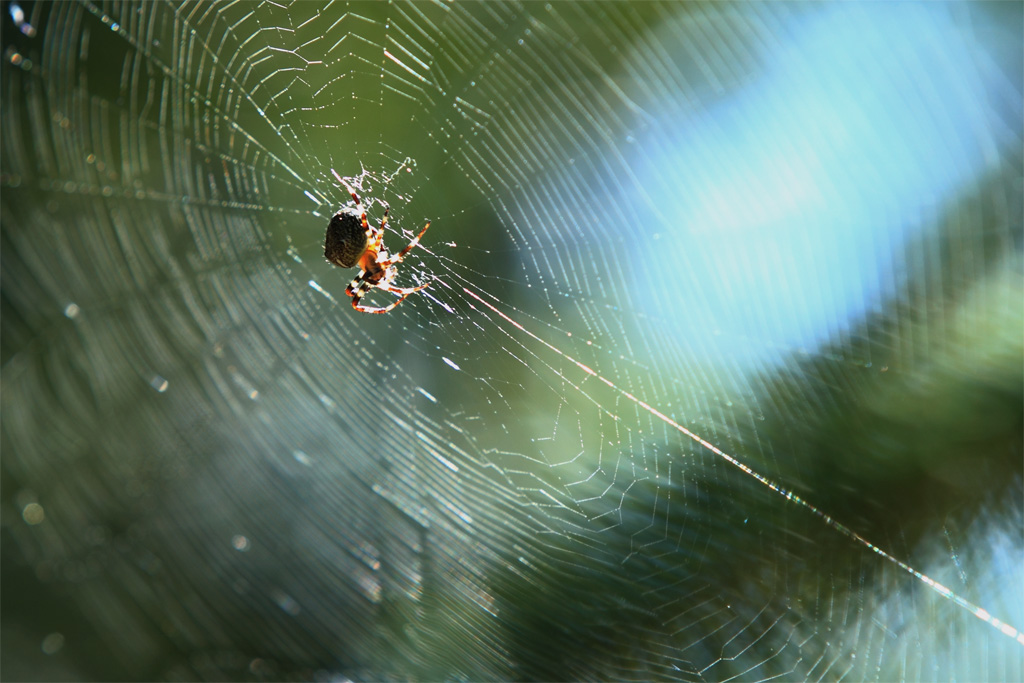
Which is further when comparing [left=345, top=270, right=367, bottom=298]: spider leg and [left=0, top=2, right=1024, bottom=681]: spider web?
[left=345, top=270, right=367, bottom=298]: spider leg

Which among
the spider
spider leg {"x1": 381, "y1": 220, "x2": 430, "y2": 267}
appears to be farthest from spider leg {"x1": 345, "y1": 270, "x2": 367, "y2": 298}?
spider leg {"x1": 381, "y1": 220, "x2": 430, "y2": 267}

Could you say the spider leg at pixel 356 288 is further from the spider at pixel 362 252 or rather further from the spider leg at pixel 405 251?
the spider leg at pixel 405 251

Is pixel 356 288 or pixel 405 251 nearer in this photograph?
pixel 405 251

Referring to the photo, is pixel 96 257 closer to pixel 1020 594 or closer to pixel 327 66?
pixel 327 66

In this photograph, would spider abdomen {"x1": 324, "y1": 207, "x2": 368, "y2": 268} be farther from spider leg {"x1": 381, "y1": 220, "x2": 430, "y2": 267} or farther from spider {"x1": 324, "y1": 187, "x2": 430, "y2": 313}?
spider leg {"x1": 381, "y1": 220, "x2": 430, "y2": 267}

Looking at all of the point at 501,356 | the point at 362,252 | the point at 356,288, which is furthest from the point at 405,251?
the point at 501,356

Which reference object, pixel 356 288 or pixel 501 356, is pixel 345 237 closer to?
pixel 356 288

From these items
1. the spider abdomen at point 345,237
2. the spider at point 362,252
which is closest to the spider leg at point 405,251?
the spider at point 362,252
